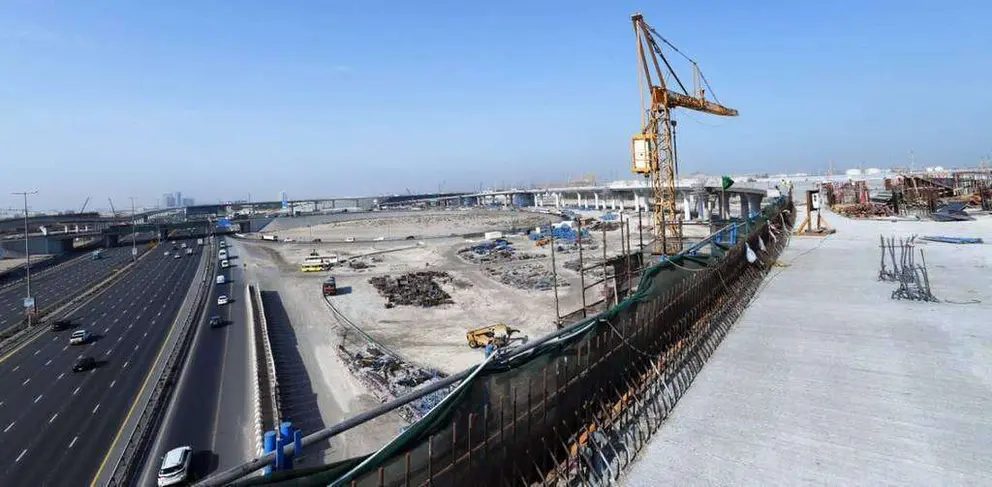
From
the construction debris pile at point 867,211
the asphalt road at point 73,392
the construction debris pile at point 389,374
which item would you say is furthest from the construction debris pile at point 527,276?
the asphalt road at point 73,392

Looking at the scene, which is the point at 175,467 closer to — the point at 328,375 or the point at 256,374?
the point at 256,374

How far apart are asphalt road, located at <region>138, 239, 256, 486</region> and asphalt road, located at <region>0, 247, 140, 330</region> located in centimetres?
2229

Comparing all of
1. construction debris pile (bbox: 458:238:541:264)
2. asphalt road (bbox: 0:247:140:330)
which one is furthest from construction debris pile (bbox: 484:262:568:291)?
asphalt road (bbox: 0:247:140:330)

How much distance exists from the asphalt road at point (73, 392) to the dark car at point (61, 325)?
21.3 inches

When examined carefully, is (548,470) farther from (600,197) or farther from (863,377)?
(600,197)

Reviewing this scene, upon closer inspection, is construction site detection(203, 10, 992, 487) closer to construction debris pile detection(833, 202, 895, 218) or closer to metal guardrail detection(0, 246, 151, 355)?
construction debris pile detection(833, 202, 895, 218)

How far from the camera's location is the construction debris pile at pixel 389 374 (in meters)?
18.9

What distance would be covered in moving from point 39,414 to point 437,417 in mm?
24013

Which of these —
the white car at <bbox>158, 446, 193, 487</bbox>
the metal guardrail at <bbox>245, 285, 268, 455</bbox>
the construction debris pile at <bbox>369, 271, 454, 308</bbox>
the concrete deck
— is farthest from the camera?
the construction debris pile at <bbox>369, 271, 454, 308</bbox>

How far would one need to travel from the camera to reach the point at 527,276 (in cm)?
4709

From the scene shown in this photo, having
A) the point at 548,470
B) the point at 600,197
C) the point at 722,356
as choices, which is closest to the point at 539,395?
the point at 548,470

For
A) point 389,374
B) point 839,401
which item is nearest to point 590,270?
point 389,374

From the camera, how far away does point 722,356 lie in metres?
9.80

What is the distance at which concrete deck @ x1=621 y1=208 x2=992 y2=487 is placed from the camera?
19.4ft
